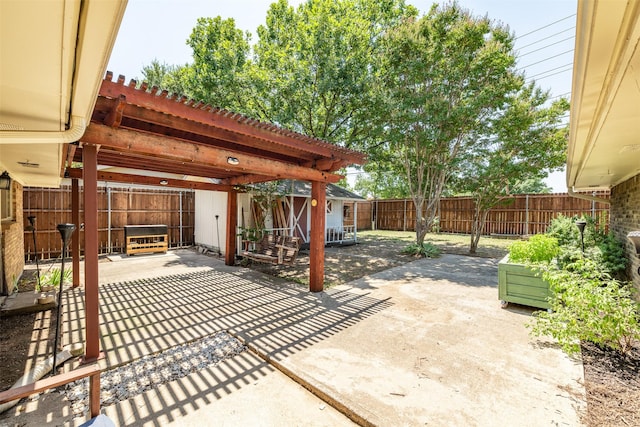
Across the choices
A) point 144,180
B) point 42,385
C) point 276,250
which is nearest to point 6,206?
point 144,180

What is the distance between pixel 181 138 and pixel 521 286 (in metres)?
6.20

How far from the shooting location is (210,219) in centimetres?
1061

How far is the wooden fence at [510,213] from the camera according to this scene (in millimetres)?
13664

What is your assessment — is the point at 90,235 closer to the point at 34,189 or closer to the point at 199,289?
the point at 199,289

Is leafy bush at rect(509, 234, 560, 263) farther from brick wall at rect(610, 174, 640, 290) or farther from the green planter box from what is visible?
brick wall at rect(610, 174, 640, 290)

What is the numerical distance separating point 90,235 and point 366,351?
3536 mm

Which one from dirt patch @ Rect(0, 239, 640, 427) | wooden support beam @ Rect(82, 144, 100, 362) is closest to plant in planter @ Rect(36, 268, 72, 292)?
dirt patch @ Rect(0, 239, 640, 427)

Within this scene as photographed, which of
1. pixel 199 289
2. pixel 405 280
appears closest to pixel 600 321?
pixel 405 280

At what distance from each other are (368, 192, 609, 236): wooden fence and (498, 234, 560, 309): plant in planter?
22.9 ft

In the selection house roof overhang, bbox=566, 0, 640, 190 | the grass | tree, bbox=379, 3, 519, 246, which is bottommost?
the grass

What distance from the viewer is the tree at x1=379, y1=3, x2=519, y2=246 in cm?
834

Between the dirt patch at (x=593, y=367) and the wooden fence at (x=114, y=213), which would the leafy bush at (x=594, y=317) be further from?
the wooden fence at (x=114, y=213)

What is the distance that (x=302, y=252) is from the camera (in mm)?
10805

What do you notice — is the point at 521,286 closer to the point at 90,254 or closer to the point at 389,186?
the point at 90,254
